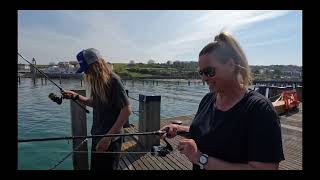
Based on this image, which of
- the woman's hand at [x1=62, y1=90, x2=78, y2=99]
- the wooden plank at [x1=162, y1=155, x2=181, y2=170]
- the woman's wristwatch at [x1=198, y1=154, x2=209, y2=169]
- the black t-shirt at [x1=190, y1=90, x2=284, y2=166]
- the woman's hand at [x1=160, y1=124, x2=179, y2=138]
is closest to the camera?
the black t-shirt at [x1=190, y1=90, x2=284, y2=166]

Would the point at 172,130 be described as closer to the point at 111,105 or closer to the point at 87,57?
the point at 111,105

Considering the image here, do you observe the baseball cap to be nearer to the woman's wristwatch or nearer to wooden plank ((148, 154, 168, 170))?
the woman's wristwatch

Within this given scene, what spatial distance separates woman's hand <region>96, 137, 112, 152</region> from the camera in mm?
3713

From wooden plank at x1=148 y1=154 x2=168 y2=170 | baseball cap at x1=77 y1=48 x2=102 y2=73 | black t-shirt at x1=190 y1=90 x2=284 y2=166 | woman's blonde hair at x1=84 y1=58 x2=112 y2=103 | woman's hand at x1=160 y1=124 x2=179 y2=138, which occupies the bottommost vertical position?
wooden plank at x1=148 y1=154 x2=168 y2=170

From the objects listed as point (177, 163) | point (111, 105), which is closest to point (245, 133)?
point (111, 105)

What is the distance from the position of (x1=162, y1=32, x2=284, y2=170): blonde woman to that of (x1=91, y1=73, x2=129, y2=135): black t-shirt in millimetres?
1514

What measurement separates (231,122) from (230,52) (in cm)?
46

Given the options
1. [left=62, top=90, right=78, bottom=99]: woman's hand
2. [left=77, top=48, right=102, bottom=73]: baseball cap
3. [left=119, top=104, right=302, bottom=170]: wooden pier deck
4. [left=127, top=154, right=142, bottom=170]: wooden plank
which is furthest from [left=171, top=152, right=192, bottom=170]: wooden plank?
[left=77, top=48, right=102, bottom=73]: baseball cap

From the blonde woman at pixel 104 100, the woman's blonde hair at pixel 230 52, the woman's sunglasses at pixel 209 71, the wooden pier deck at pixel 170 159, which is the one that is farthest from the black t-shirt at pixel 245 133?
the wooden pier deck at pixel 170 159

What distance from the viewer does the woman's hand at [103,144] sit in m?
3.71
